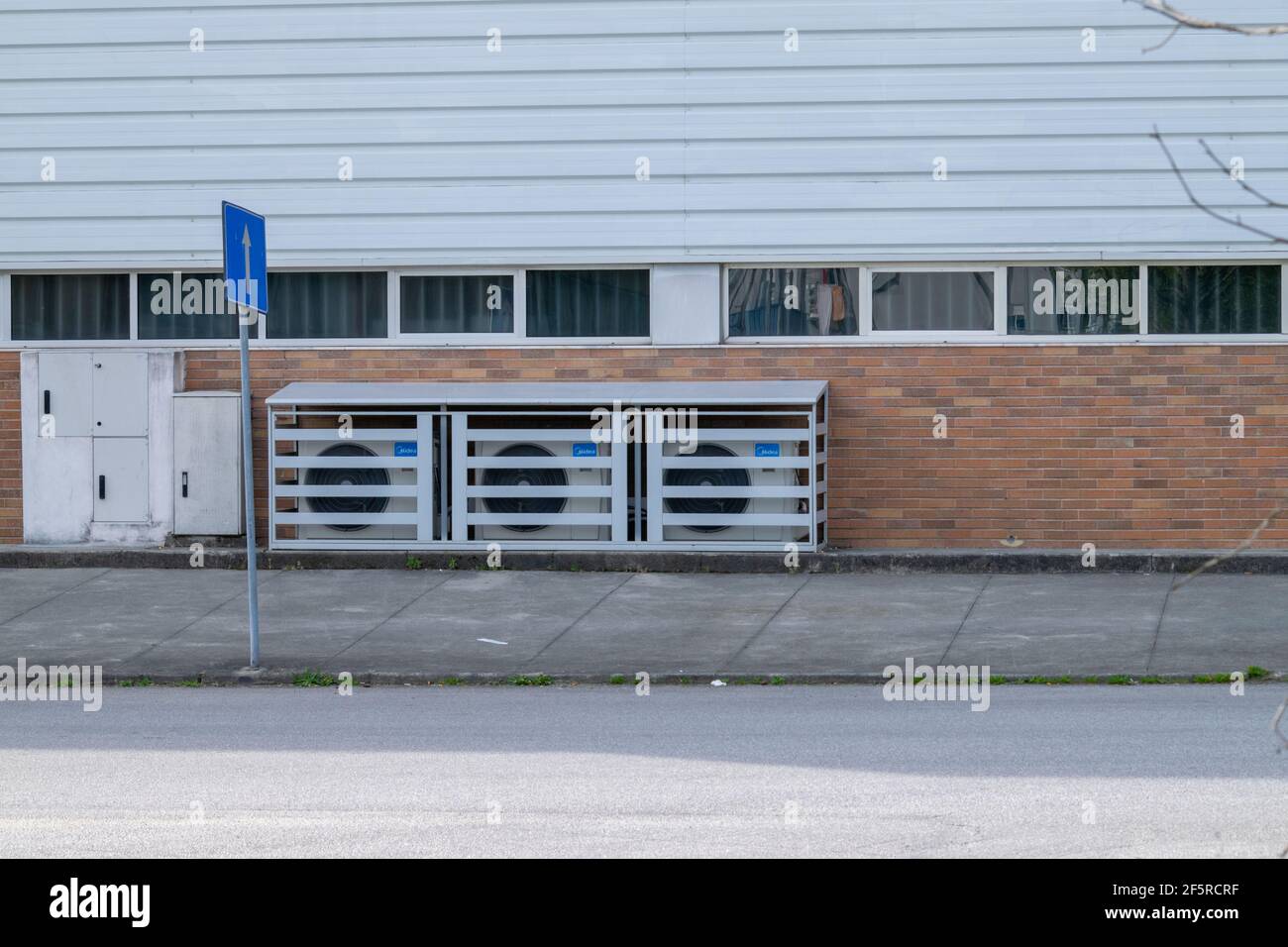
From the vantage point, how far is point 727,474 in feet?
47.9

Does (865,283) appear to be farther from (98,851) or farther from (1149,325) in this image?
(98,851)

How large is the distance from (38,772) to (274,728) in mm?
1409

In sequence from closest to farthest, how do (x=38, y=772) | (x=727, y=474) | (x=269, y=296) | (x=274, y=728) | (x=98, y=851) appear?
(x=98, y=851), (x=38, y=772), (x=274, y=728), (x=727, y=474), (x=269, y=296)

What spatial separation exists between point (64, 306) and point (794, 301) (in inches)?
276

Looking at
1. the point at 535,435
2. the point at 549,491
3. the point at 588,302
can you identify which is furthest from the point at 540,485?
the point at 588,302

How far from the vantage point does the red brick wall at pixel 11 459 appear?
1586 centimetres

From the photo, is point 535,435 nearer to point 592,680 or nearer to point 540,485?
point 540,485

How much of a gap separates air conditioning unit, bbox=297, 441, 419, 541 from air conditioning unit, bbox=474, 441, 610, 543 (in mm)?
595

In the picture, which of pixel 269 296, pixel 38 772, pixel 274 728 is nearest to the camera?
Answer: pixel 38 772

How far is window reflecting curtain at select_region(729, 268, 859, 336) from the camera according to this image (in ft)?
50.2

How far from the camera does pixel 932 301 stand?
15.2 m

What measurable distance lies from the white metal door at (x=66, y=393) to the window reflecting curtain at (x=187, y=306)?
0.76 m

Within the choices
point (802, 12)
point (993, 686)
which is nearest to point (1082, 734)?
point (993, 686)

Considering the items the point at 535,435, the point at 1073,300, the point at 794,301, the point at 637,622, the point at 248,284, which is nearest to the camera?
the point at 248,284
